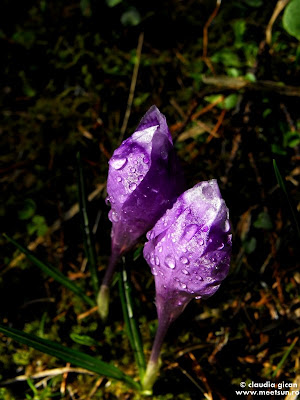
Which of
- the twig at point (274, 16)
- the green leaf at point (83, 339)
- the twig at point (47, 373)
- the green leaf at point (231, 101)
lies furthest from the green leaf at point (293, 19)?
the twig at point (47, 373)

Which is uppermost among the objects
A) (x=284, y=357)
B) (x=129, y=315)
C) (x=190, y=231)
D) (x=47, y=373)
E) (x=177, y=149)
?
(x=190, y=231)

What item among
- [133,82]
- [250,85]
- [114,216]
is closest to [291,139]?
[250,85]

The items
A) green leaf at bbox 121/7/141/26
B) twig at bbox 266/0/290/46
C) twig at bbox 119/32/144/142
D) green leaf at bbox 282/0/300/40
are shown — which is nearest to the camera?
green leaf at bbox 282/0/300/40

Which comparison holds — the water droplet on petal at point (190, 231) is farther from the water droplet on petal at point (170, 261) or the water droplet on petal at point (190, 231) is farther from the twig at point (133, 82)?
the twig at point (133, 82)

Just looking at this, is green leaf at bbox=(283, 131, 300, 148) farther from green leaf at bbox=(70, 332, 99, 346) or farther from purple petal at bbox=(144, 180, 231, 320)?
green leaf at bbox=(70, 332, 99, 346)

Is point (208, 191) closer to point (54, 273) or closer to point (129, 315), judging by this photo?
point (129, 315)

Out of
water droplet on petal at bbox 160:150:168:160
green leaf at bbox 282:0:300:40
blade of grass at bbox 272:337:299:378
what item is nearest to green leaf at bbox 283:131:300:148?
green leaf at bbox 282:0:300:40

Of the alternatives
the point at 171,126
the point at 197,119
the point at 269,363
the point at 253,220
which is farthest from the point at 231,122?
the point at 269,363
